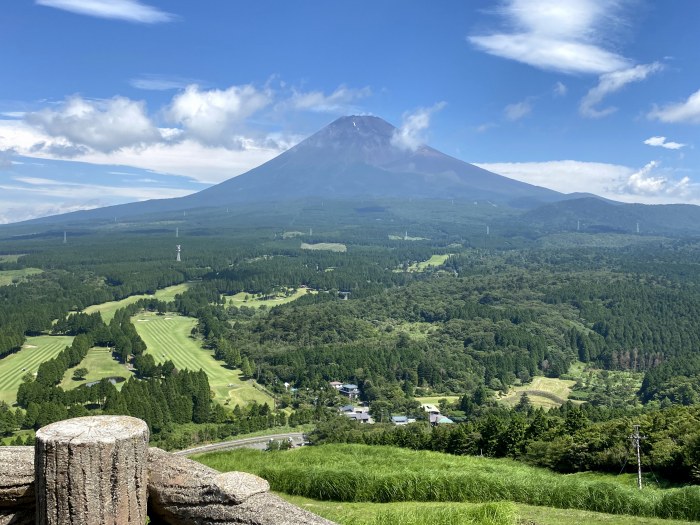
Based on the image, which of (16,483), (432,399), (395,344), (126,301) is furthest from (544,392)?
(126,301)

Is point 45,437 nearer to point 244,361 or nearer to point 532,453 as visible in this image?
point 532,453

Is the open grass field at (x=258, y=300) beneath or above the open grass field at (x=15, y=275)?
beneath

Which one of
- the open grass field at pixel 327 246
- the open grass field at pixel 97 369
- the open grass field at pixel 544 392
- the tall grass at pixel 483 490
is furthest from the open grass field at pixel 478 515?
the open grass field at pixel 327 246

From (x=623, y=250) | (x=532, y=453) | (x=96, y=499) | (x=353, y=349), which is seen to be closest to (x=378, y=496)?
(x=96, y=499)

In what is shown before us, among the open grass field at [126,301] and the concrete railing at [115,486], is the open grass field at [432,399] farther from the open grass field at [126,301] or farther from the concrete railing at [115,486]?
the concrete railing at [115,486]

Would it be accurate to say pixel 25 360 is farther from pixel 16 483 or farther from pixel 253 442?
pixel 16 483

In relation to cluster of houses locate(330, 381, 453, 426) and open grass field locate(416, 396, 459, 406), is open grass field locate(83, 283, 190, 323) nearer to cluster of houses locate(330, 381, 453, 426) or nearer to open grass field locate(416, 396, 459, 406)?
cluster of houses locate(330, 381, 453, 426)

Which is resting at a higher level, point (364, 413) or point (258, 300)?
point (258, 300)
